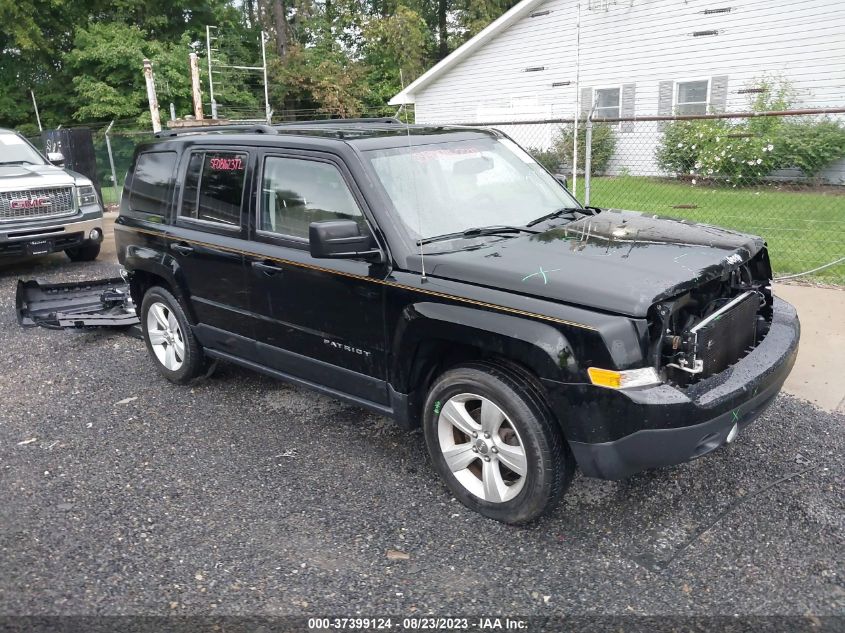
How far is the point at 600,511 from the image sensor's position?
3602mm

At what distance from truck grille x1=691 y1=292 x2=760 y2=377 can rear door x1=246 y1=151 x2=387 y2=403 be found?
155cm

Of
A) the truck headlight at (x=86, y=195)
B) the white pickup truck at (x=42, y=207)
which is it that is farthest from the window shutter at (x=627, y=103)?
the white pickup truck at (x=42, y=207)

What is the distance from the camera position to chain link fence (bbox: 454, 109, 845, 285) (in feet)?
27.2

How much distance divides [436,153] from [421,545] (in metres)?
2.18

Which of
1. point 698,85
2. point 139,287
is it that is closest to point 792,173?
point 698,85

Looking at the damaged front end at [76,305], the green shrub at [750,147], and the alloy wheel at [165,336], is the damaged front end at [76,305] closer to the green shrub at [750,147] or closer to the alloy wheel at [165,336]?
the alloy wheel at [165,336]

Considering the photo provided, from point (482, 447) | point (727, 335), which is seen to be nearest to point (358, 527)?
point (482, 447)

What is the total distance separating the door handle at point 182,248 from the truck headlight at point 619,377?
2.98 m

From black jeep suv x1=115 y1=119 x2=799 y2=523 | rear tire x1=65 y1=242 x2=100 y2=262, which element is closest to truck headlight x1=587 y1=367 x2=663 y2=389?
black jeep suv x1=115 y1=119 x2=799 y2=523

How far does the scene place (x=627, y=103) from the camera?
57.4ft

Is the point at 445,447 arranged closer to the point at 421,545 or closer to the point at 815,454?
the point at 421,545

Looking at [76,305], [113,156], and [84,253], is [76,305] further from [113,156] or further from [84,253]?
[113,156]

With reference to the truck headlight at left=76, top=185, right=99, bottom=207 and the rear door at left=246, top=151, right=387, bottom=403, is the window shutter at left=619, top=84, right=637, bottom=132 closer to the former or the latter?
the truck headlight at left=76, top=185, right=99, bottom=207

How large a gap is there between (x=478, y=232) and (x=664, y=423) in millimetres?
1453
